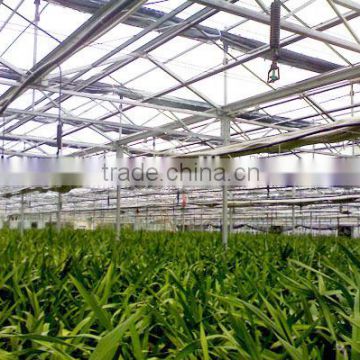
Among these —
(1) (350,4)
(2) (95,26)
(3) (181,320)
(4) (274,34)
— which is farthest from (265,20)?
(3) (181,320)

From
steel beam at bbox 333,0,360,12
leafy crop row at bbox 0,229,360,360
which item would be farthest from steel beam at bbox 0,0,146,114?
steel beam at bbox 333,0,360,12

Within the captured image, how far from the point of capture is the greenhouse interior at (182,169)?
1.02 m

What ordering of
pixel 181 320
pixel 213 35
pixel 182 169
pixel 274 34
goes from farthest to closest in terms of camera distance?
pixel 213 35 → pixel 182 169 → pixel 274 34 → pixel 181 320

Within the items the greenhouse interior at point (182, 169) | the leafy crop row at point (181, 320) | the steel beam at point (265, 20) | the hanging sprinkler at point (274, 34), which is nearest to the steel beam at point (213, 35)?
the greenhouse interior at point (182, 169)

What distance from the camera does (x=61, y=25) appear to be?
4.95 metres

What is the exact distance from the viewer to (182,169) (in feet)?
9.96

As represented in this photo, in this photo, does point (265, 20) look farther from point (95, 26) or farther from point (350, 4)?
point (95, 26)

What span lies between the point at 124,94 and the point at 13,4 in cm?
Answer: 283

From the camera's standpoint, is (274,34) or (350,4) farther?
(350,4)

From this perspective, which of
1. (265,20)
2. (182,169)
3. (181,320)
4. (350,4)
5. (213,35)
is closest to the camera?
(181,320)

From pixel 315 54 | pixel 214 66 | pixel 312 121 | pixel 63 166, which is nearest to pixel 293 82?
pixel 315 54

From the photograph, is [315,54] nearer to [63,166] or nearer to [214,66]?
[214,66]

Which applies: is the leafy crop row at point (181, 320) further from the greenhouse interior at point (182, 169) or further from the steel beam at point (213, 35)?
the steel beam at point (213, 35)

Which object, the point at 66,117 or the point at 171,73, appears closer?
the point at 171,73
